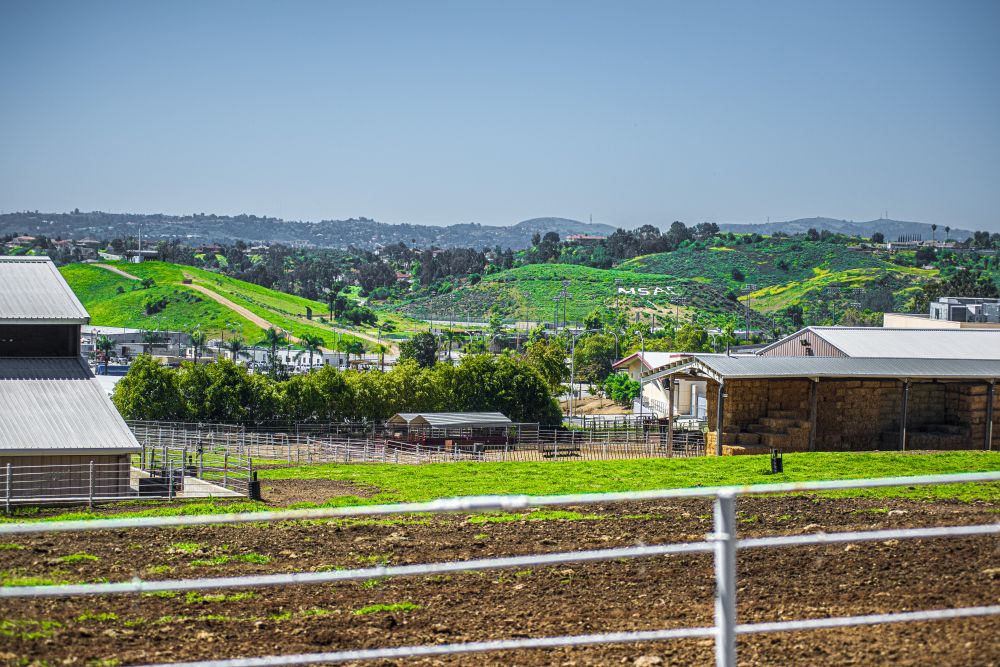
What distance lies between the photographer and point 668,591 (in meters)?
8.01

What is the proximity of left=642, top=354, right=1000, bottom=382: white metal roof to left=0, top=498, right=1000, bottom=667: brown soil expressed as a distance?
55.7 ft

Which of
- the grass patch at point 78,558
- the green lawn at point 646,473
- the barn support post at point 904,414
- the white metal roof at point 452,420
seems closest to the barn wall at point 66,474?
the green lawn at point 646,473

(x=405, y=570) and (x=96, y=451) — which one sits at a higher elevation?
(x=405, y=570)

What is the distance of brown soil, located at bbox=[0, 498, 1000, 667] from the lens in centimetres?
612

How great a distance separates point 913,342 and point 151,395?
41.4m

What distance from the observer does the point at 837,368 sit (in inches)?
1146

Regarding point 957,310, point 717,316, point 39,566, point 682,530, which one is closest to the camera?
point 39,566

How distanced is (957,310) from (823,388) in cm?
4510

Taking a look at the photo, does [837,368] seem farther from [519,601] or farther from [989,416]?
[519,601]

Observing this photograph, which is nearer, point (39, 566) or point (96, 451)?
point (39, 566)

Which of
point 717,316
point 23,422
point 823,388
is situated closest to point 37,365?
point 23,422

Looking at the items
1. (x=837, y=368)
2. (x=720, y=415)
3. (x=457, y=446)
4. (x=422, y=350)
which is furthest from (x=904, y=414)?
(x=422, y=350)

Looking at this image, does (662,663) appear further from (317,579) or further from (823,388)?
(823,388)

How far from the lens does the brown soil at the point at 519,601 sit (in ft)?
20.1
